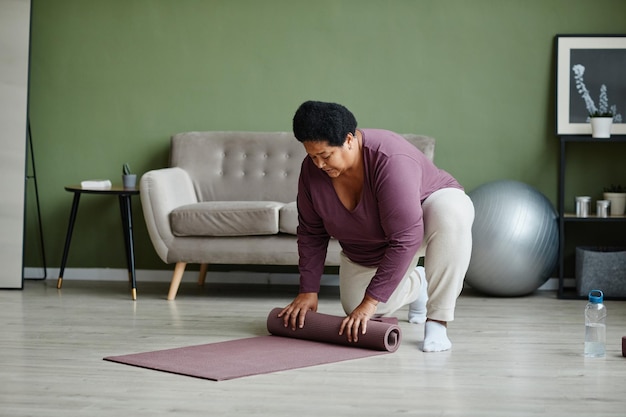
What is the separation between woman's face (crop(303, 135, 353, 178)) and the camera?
2.83 m

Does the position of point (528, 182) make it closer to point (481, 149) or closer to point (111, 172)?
point (481, 149)

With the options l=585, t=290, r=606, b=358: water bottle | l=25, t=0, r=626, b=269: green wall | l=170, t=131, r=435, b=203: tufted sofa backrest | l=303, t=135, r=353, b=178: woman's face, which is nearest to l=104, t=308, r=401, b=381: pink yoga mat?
l=303, t=135, r=353, b=178: woman's face

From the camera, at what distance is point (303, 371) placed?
2.76 meters

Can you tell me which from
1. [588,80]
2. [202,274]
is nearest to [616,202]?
[588,80]

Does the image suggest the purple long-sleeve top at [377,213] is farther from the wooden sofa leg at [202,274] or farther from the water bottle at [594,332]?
the wooden sofa leg at [202,274]

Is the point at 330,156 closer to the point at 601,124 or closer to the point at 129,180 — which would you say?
the point at 129,180

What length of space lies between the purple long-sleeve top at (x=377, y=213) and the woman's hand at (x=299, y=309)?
3 cm

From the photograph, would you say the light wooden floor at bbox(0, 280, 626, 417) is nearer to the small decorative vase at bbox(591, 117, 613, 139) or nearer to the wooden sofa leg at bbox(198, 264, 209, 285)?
the wooden sofa leg at bbox(198, 264, 209, 285)

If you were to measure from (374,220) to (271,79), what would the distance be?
7.32 feet

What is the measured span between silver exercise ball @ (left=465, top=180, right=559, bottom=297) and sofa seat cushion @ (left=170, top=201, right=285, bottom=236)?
3.30ft

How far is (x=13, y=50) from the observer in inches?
194

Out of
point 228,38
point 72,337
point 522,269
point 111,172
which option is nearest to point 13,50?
point 111,172

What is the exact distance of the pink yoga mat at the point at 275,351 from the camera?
277 cm

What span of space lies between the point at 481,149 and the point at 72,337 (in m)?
2.57
